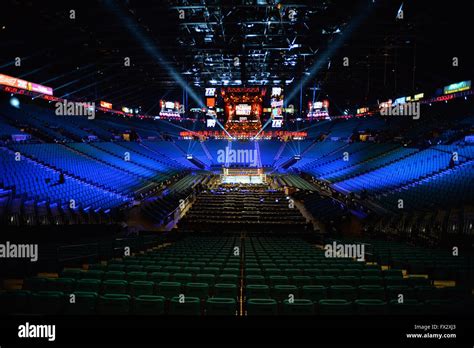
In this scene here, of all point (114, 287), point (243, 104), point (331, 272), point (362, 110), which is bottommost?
point (331, 272)

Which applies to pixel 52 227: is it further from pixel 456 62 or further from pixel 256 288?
pixel 456 62

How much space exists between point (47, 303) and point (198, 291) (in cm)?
209

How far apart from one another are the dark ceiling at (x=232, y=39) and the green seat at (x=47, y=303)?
1753 cm

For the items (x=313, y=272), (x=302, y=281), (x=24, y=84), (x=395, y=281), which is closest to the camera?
(x=395, y=281)

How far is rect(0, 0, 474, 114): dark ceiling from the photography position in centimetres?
1853

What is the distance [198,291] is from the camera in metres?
5.11

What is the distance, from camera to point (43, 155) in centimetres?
2342

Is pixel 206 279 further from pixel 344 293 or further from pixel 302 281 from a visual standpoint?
pixel 344 293

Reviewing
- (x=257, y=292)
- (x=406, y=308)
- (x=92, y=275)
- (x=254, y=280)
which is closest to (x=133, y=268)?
(x=92, y=275)

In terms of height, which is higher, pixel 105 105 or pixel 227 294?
pixel 105 105

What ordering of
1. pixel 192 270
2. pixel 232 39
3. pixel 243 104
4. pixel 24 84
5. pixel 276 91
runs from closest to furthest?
1. pixel 192 270
2. pixel 232 39
3. pixel 24 84
4. pixel 276 91
5. pixel 243 104

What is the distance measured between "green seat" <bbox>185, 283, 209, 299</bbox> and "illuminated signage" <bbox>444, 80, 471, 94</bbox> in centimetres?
2896

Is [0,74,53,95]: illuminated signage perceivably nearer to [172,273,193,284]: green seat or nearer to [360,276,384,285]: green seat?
[172,273,193,284]: green seat

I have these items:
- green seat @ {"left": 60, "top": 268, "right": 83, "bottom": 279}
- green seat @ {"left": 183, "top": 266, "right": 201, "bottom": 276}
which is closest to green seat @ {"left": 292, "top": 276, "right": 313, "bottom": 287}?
green seat @ {"left": 183, "top": 266, "right": 201, "bottom": 276}
